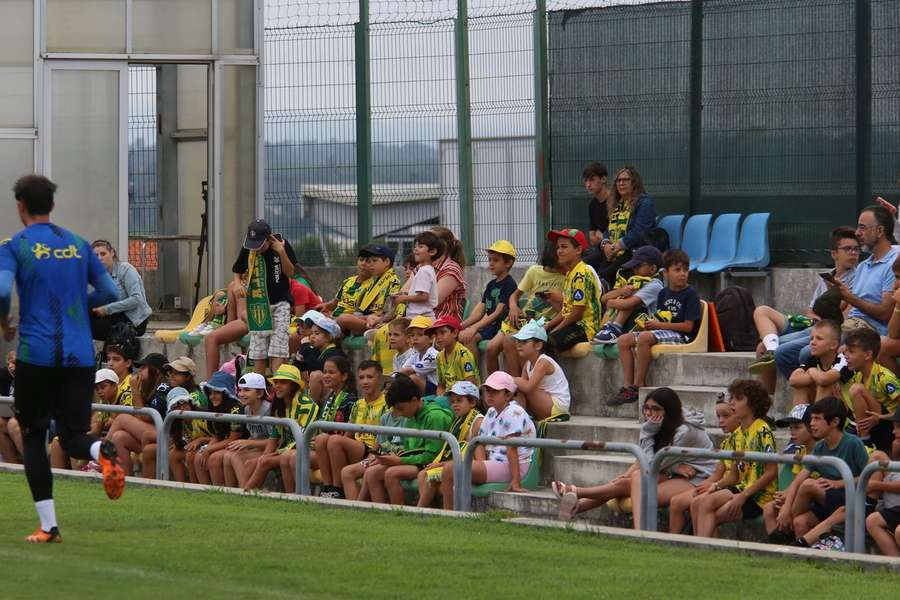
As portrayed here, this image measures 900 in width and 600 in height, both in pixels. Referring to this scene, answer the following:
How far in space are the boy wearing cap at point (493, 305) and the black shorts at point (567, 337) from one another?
76 centimetres

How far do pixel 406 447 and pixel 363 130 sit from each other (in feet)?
22.3

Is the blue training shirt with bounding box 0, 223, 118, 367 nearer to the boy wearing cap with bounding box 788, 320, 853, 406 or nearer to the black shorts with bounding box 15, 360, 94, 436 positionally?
the black shorts with bounding box 15, 360, 94, 436

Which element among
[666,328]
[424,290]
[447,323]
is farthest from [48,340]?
[424,290]

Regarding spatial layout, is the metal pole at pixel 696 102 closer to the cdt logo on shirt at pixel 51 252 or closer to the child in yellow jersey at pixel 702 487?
the child in yellow jersey at pixel 702 487

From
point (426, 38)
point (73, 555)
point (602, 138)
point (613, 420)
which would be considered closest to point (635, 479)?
point (613, 420)

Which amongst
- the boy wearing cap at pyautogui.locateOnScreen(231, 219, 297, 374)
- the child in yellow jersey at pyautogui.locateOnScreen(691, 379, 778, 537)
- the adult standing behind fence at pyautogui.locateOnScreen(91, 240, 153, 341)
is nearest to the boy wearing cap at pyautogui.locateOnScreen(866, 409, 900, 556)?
the child in yellow jersey at pyautogui.locateOnScreen(691, 379, 778, 537)

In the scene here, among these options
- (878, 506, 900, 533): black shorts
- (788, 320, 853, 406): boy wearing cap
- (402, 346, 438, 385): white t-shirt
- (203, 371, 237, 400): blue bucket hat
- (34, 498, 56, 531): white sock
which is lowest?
(878, 506, 900, 533): black shorts

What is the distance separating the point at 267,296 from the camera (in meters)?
16.9

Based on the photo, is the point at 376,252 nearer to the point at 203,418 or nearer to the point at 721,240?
the point at 721,240

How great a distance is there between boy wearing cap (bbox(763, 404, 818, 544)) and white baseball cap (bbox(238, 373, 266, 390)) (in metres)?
4.92

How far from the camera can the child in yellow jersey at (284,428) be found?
13.8 metres

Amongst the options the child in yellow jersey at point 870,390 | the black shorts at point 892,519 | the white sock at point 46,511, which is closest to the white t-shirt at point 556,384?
the child in yellow jersey at point 870,390

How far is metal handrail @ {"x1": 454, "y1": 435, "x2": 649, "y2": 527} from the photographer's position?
11062 millimetres

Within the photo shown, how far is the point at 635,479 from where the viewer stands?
1158 cm
